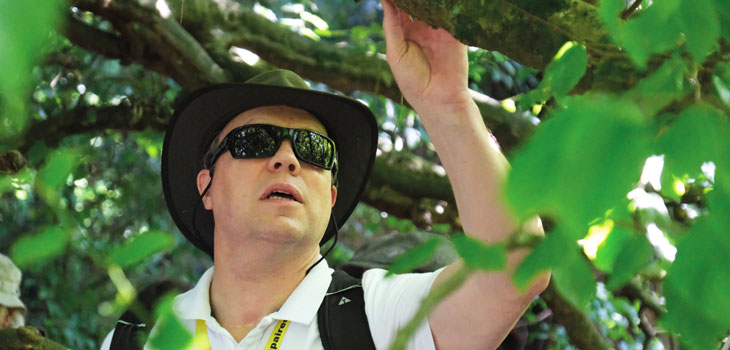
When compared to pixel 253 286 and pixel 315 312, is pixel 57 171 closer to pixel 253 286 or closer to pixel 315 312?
pixel 315 312

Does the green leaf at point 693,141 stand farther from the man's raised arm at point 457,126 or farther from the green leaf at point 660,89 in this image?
the man's raised arm at point 457,126

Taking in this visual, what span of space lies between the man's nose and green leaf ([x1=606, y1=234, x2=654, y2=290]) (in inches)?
59.8

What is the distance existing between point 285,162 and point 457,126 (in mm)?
691

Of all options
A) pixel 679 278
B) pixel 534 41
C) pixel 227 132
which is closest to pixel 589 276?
pixel 679 278

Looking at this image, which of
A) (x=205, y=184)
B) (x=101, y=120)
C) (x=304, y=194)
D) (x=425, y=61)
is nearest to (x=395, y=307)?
(x=304, y=194)

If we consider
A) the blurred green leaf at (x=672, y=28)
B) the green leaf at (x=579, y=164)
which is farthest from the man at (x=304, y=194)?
the green leaf at (x=579, y=164)

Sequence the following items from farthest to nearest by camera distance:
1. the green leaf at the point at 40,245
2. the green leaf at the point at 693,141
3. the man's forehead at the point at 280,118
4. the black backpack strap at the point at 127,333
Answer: the man's forehead at the point at 280,118 → the black backpack strap at the point at 127,333 → the green leaf at the point at 40,245 → the green leaf at the point at 693,141

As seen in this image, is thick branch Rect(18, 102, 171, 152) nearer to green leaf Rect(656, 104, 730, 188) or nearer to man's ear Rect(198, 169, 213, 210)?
man's ear Rect(198, 169, 213, 210)

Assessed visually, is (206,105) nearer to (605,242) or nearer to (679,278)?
(605,242)

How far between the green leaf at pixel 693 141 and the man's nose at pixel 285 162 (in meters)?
1.73

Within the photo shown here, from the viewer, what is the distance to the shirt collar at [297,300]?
79.6 inches

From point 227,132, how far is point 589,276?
1847mm

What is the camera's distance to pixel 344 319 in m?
1.95

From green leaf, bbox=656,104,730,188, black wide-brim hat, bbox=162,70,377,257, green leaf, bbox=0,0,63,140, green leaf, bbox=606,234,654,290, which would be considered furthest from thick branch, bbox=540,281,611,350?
green leaf, bbox=0,0,63,140
